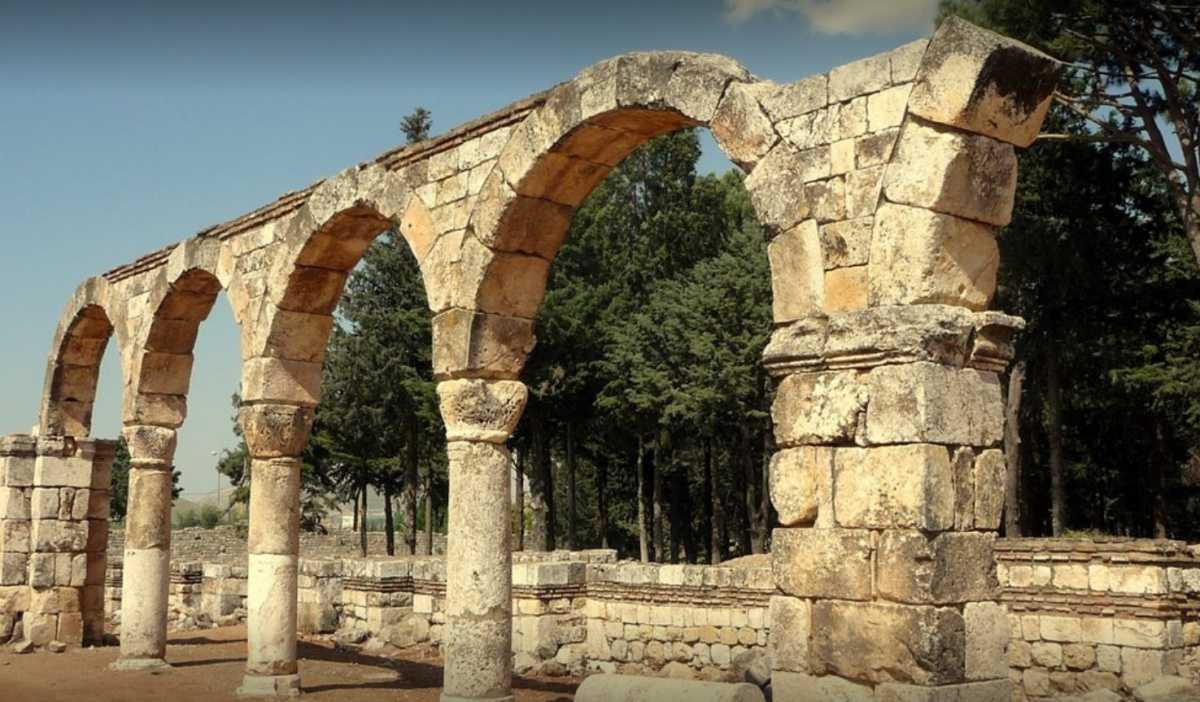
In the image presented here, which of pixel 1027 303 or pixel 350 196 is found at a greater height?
pixel 1027 303

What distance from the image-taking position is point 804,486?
7.01 meters

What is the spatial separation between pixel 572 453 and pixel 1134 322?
48.1 feet

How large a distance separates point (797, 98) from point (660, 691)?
4348 millimetres

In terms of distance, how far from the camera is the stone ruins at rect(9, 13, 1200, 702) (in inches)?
264

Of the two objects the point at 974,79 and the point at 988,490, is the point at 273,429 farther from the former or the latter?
the point at 974,79

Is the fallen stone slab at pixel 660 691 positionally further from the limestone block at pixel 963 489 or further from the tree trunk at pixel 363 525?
the tree trunk at pixel 363 525

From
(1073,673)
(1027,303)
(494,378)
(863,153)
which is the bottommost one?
(1073,673)

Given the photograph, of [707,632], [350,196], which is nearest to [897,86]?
[350,196]

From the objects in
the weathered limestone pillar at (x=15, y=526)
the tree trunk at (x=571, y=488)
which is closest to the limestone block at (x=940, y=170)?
the weathered limestone pillar at (x=15, y=526)

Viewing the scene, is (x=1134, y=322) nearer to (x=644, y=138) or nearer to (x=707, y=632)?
(x=707, y=632)

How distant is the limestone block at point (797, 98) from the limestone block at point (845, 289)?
104cm

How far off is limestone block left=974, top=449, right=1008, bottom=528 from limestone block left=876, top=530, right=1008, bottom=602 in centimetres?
11

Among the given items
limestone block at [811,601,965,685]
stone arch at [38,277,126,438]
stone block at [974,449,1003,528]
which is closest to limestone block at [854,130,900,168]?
stone block at [974,449,1003,528]

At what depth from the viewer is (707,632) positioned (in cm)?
1416
